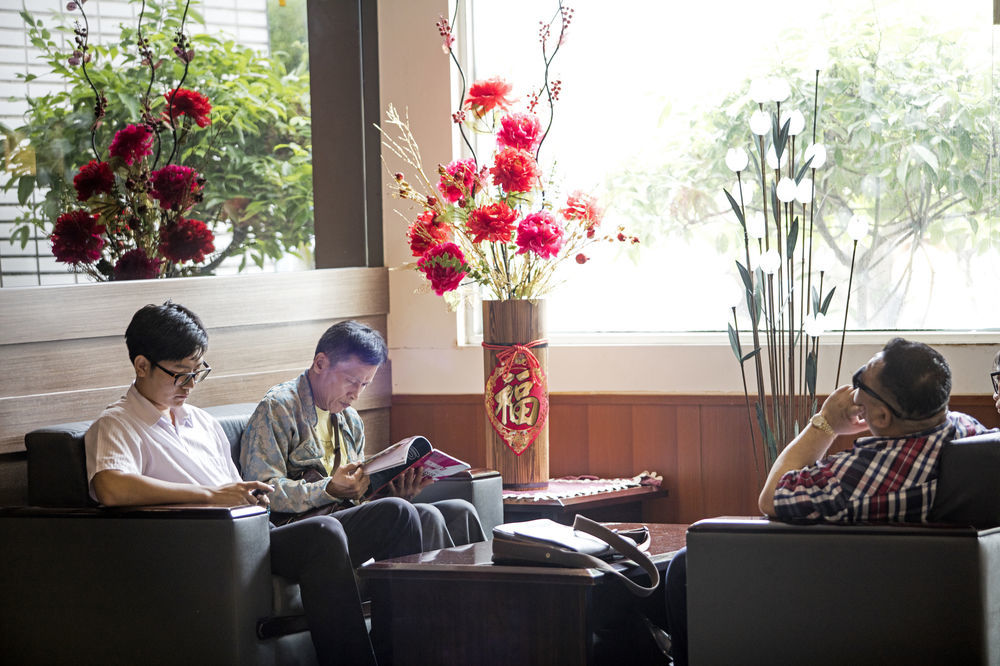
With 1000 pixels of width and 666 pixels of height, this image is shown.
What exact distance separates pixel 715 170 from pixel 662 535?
1.43 meters

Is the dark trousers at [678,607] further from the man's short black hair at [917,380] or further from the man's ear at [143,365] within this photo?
the man's ear at [143,365]

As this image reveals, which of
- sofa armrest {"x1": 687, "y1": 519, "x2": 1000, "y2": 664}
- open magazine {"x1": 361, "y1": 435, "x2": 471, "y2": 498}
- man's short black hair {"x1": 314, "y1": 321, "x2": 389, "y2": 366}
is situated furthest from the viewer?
man's short black hair {"x1": 314, "y1": 321, "x2": 389, "y2": 366}

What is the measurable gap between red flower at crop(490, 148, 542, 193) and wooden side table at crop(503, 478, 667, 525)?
3.16ft

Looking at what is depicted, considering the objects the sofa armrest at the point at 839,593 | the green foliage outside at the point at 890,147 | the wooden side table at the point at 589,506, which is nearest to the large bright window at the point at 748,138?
the green foliage outside at the point at 890,147

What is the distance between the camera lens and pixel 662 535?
3.15 metres

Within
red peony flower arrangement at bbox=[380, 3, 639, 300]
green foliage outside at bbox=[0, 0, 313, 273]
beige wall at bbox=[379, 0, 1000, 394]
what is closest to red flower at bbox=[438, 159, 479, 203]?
red peony flower arrangement at bbox=[380, 3, 639, 300]

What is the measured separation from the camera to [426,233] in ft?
11.7

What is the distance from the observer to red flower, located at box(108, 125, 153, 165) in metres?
3.51

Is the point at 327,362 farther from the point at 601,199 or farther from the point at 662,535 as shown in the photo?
the point at 601,199

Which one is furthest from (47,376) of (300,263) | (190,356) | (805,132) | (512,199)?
(805,132)

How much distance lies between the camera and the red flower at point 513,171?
342 cm

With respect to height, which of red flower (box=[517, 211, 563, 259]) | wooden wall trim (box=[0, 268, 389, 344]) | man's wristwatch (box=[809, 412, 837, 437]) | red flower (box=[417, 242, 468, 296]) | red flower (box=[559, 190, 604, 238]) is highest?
red flower (box=[559, 190, 604, 238])

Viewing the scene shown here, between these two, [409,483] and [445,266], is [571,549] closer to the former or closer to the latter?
[409,483]

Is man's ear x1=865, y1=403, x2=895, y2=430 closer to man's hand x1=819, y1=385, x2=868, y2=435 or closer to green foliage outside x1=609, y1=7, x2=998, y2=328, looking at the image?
man's hand x1=819, y1=385, x2=868, y2=435
